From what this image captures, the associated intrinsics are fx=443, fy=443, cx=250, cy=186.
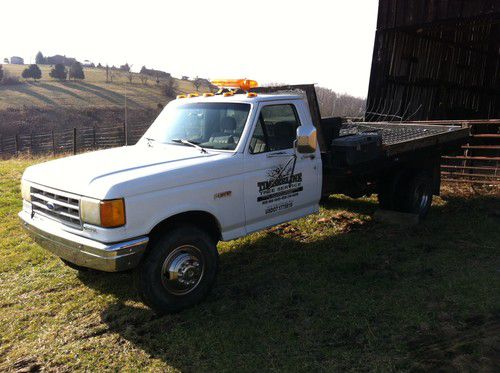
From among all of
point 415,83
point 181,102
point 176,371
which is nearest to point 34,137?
point 415,83

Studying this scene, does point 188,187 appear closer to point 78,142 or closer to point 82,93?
point 78,142

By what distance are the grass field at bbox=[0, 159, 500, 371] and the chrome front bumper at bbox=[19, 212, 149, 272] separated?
0.68 metres

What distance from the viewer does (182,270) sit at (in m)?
4.16

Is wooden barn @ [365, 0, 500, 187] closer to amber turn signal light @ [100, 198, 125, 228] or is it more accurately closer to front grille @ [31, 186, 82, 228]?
amber turn signal light @ [100, 198, 125, 228]

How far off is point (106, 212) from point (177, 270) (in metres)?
0.90

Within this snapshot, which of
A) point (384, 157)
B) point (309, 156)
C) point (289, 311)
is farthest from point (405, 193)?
point (289, 311)

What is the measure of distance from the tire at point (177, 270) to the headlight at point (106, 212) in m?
0.49

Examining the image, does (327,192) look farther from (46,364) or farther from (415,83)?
(415,83)

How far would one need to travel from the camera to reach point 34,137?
2844 centimetres

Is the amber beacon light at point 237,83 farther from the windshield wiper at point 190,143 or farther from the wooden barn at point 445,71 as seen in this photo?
the wooden barn at point 445,71

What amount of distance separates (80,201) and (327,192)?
314cm

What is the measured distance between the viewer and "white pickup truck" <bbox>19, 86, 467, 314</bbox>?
12.4 ft

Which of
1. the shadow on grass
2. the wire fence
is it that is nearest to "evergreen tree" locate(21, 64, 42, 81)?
the wire fence

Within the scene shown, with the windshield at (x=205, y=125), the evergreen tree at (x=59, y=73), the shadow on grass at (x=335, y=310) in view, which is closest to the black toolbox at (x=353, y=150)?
the shadow on grass at (x=335, y=310)
